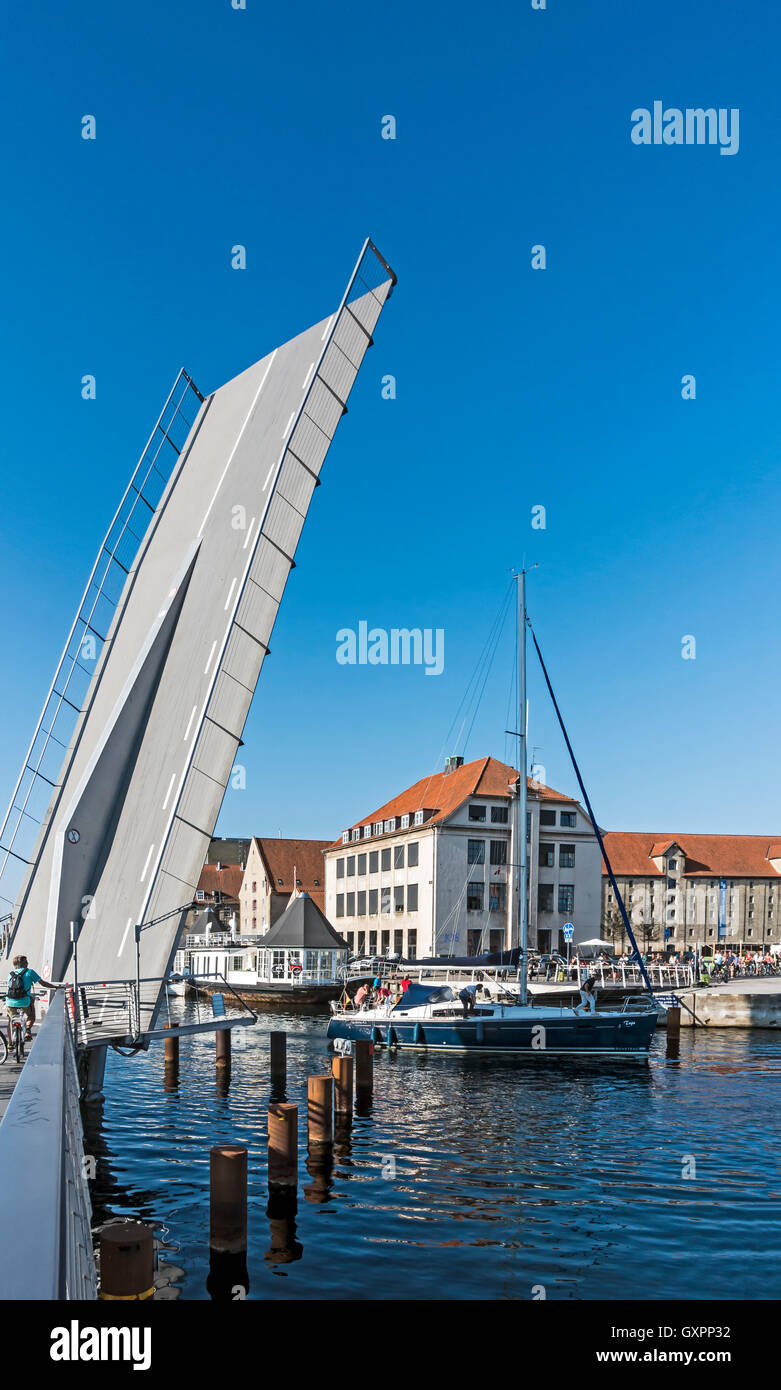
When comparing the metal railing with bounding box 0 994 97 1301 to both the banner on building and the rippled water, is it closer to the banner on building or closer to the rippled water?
the rippled water

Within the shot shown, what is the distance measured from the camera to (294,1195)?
15.5 m

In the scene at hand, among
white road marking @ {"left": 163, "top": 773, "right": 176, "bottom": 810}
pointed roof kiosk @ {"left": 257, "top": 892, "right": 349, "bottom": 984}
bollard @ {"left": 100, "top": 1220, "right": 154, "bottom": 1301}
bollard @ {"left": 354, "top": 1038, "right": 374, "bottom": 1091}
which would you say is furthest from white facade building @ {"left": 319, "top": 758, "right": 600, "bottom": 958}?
bollard @ {"left": 100, "top": 1220, "right": 154, "bottom": 1301}

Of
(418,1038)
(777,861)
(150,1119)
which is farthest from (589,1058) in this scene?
(777,861)

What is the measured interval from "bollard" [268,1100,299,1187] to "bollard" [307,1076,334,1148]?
2.95 meters

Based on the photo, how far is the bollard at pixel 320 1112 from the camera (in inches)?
730

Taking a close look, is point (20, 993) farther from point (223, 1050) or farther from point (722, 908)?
point (722, 908)

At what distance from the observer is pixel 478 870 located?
75375 mm

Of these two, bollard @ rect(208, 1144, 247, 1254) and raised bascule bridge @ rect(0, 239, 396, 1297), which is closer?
bollard @ rect(208, 1144, 247, 1254)

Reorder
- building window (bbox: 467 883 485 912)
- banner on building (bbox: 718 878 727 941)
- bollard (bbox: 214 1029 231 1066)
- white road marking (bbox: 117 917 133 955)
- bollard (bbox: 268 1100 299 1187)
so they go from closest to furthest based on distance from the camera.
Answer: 1. bollard (bbox: 268 1100 299 1187)
2. white road marking (bbox: 117 917 133 955)
3. bollard (bbox: 214 1029 231 1066)
4. building window (bbox: 467 883 485 912)
5. banner on building (bbox: 718 878 727 941)

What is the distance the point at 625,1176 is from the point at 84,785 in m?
15.7

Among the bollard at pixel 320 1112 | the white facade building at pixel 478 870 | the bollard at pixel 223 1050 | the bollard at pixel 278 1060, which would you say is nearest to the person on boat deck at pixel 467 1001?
the bollard at pixel 278 1060

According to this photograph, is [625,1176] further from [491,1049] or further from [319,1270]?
[491,1049]

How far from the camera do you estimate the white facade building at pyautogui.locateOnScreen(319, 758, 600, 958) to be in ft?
243

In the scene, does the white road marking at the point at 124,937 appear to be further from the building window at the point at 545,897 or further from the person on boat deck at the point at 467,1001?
the building window at the point at 545,897
